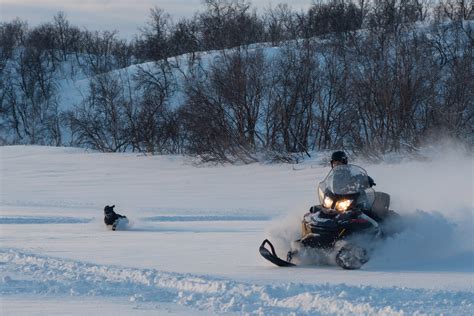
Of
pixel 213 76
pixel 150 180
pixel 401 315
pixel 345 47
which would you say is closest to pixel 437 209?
pixel 401 315

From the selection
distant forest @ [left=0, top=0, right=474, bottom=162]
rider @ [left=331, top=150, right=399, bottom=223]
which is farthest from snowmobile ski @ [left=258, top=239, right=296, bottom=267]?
distant forest @ [left=0, top=0, right=474, bottom=162]

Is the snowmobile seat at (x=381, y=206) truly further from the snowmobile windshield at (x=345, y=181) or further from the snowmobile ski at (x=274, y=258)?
the snowmobile ski at (x=274, y=258)

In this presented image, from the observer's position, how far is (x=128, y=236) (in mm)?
14391

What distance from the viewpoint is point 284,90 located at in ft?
133

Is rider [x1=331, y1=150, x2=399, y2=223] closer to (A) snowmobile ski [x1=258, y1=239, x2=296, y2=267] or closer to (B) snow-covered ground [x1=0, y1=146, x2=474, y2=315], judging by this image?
(B) snow-covered ground [x1=0, y1=146, x2=474, y2=315]

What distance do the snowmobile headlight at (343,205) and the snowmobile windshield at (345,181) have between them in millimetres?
128

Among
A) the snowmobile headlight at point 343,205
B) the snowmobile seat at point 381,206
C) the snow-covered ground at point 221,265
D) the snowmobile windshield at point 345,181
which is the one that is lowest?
the snow-covered ground at point 221,265

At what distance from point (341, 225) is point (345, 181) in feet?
2.60

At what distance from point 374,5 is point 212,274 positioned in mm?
50899

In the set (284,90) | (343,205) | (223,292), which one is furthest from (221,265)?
(284,90)

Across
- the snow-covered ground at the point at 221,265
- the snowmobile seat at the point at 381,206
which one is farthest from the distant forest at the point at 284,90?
the snowmobile seat at the point at 381,206

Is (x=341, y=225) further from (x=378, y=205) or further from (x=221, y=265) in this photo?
(x=221, y=265)

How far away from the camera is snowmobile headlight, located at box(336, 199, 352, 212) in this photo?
31.1ft

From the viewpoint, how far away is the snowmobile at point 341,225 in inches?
360
